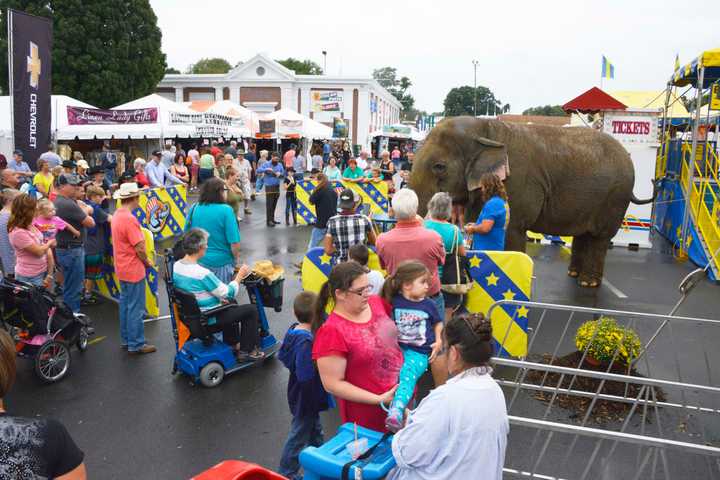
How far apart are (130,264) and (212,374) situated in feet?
5.08

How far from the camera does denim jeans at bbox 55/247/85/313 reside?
23.6 feet

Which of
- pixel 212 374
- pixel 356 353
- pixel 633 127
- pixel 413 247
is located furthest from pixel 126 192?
pixel 633 127

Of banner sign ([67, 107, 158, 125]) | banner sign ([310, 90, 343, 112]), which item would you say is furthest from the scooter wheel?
banner sign ([310, 90, 343, 112])

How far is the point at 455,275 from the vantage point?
5785mm

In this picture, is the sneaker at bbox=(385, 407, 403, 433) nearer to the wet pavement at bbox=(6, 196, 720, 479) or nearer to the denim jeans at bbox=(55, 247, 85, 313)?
the wet pavement at bbox=(6, 196, 720, 479)

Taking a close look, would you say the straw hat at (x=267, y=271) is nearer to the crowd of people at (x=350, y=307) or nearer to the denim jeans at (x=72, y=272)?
the crowd of people at (x=350, y=307)

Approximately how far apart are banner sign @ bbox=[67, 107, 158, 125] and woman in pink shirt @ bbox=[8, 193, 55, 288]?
1373cm

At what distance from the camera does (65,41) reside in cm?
3531

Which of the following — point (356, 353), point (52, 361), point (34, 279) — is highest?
point (356, 353)

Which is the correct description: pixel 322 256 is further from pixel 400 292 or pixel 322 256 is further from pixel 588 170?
pixel 588 170

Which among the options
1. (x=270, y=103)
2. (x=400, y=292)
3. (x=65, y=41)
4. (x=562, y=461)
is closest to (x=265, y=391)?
(x=400, y=292)

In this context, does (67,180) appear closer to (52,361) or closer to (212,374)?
(52,361)

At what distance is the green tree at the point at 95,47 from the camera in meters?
35.2

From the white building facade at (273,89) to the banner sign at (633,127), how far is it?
42109 millimetres
